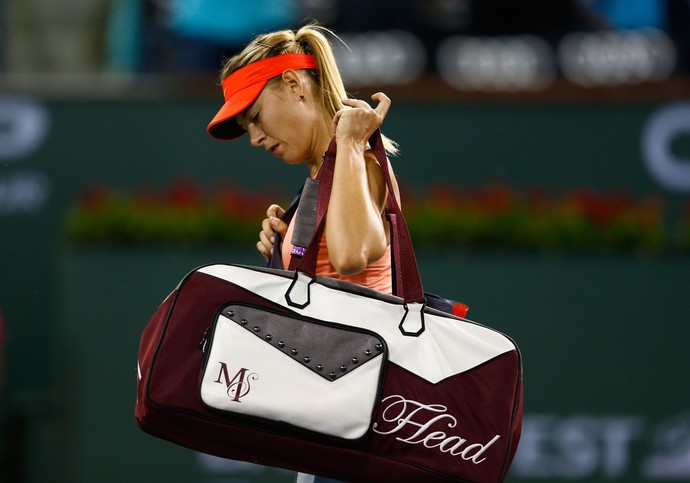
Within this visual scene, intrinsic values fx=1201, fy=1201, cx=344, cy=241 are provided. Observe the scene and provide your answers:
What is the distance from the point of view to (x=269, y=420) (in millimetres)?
2215

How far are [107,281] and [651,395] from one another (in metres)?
2.35

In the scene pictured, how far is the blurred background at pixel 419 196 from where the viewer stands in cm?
498

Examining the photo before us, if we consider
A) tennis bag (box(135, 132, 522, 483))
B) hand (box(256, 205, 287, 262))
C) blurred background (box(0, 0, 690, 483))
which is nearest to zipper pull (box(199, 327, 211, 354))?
tennis bag (box(135, 132, 522, 483))

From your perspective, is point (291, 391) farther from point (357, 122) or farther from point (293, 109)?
point (293, 109)

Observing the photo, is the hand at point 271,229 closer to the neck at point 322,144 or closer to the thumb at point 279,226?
the thumb at point 279,226

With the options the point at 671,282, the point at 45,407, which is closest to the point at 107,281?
the point at 45,407

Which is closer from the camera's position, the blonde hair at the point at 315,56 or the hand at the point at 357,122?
the hand at the point at 357,122

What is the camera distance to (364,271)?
2451 millimetres

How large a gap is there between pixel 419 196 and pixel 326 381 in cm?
333

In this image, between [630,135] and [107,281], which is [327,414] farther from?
[630,135]

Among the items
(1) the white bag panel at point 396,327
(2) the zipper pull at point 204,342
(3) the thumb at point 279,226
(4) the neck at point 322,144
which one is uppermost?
(4) the neck at point 322,144

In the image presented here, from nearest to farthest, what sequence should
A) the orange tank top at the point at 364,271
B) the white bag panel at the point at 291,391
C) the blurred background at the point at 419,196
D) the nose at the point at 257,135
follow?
the white bag panel at the point at 291,391, the orange tank top at the point at 364,271, the nose at the point at 257,135, the blurred background at the point at 419,196

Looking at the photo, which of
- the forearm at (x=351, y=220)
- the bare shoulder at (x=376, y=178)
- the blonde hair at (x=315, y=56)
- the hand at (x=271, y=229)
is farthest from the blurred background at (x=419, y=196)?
the forearm at (x=351, y=220)

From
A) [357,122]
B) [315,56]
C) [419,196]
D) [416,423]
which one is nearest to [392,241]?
[357,122]
